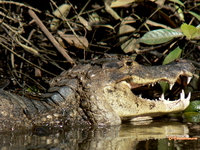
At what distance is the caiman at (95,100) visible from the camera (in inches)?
129

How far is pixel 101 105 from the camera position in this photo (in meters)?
3.40

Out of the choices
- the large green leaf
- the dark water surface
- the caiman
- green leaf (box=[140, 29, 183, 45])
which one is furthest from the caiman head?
green leaf (box=[140, 29, 183, 45])

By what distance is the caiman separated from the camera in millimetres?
3285

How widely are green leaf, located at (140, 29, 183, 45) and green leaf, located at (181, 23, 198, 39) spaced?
0.78ft

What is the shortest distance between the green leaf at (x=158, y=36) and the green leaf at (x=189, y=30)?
24 cm

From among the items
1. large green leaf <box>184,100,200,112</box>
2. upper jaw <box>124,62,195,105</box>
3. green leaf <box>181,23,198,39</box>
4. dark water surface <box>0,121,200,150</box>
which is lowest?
dark water surface <box>0,121,200,150</box>

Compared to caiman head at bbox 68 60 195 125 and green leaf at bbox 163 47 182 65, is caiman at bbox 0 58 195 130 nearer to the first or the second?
caiman head at bbox 68 60 195 125

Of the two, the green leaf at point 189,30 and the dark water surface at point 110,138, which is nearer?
the dark water surface at point 110,138

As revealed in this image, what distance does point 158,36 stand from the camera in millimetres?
4082

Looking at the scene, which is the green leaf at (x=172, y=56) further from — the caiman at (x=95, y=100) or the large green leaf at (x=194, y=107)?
the large green leaf at (x=194, y=107)

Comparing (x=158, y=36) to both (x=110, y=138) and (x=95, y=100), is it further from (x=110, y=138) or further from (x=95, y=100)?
(x=110, y=138)

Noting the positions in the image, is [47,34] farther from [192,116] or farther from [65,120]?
[192,116]

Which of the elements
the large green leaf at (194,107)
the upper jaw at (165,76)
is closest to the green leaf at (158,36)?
the upper jaw at (165,76)

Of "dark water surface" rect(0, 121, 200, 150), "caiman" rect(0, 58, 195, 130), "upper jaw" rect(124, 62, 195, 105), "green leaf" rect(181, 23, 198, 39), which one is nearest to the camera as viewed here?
"dark water surface" rect(0, 121, 200, 150)
